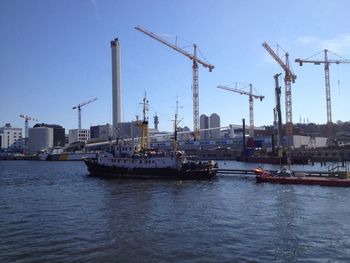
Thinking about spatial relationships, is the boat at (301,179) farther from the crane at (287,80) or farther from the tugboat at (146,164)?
the crane at (287,80)

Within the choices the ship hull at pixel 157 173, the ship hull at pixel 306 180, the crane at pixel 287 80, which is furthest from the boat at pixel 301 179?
the crane at pixel 287 80

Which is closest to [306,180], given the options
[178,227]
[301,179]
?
[301,179]

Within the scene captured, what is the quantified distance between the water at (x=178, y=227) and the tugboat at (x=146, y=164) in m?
20.2

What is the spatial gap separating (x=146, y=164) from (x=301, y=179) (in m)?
28.2

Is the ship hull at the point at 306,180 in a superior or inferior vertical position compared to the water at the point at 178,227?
superior

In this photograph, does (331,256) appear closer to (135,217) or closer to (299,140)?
(135,217)

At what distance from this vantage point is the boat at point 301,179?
179ft

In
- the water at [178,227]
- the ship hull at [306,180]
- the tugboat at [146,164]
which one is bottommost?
the water at [178,227]

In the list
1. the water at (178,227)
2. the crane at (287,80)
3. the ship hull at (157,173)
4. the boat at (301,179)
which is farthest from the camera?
the crane at (287,80)

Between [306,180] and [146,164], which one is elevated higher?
[146,164]

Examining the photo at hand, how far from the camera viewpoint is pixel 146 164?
72625 millimetres

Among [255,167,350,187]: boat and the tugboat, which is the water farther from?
the tugboat

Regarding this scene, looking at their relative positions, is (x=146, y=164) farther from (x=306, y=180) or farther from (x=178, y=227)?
(x=178, y=227)

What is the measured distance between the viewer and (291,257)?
70.6 feet
